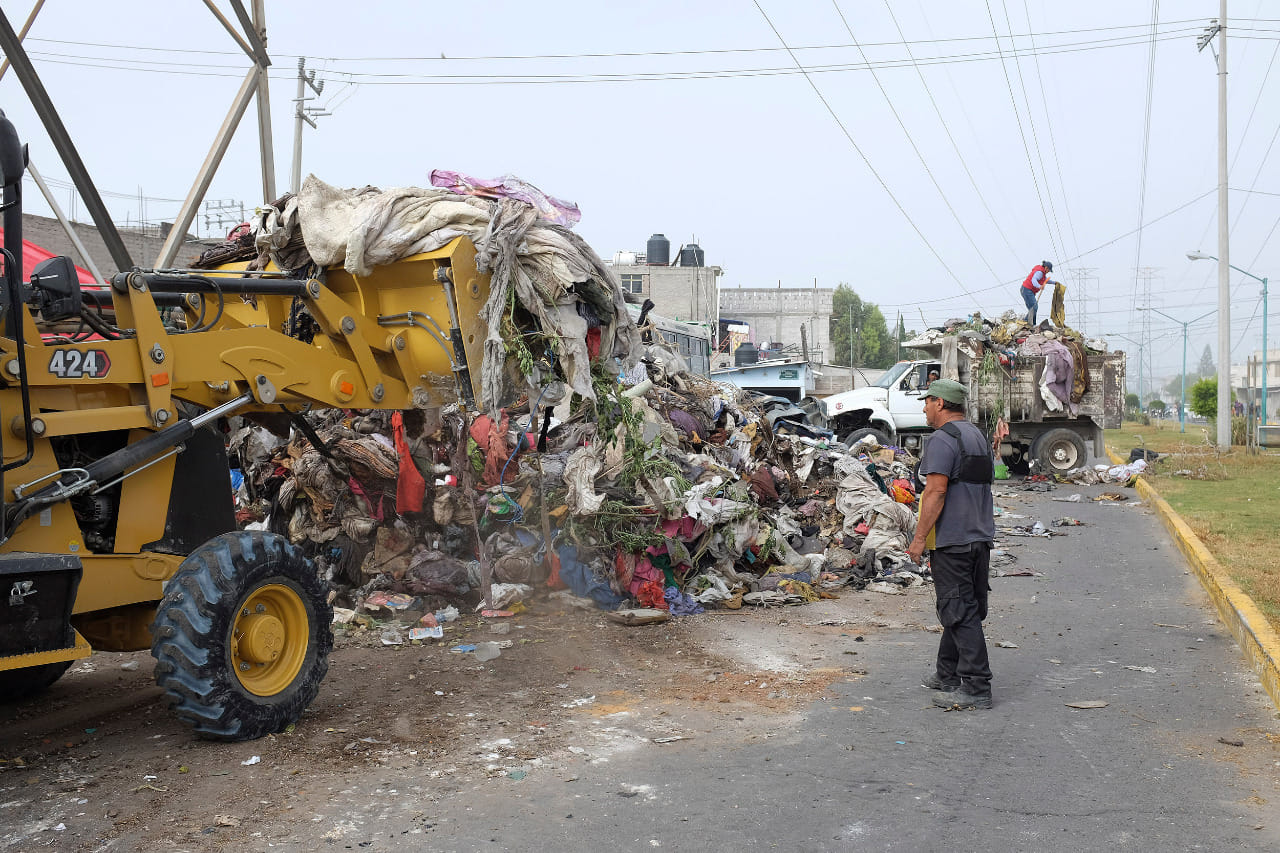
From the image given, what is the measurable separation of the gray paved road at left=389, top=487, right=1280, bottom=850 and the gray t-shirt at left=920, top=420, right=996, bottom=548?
0.93m

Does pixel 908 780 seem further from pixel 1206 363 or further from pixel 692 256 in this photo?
pixel 1206 363

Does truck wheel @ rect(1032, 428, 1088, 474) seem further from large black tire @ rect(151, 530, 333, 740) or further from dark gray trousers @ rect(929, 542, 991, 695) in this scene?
large black tire @ rect(151, 530, 333, 740)

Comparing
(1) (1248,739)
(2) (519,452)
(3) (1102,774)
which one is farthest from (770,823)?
(2) (519,452)

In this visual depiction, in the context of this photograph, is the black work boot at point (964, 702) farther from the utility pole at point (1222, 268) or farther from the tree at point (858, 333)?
the tree at point (858, 333)

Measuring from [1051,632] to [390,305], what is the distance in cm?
525

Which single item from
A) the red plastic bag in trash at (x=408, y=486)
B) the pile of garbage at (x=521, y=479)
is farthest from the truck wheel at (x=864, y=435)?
the red plastic bag in trash at (x=408, y=486)

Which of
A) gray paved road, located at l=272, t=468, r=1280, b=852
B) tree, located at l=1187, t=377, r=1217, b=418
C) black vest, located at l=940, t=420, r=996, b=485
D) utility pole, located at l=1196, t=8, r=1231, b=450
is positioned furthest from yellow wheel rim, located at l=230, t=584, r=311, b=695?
tree, located at l=1187, t=377, r=1217, b=418

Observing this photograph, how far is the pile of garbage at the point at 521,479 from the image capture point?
594 cm

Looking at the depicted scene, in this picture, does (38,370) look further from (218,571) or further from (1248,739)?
(1248,739)

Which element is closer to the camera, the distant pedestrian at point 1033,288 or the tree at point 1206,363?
the distant pedestrian at point 1033,288

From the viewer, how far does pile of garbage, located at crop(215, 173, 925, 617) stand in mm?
5941

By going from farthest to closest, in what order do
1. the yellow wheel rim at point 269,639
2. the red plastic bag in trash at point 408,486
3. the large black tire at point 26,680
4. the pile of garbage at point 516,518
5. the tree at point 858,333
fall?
the tree at point 858,333, the red plastic bag in trash at point 408,486, the pile of garbage at point 516,518, the large black tire at point 26,680, the yellow wheel rim at point 269,639

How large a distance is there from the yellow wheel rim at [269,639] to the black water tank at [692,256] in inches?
1818

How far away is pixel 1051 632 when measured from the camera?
7.62 m
